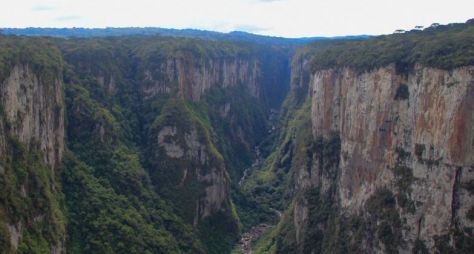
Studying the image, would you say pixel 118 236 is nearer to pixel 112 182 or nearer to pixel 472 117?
pixel 112 182

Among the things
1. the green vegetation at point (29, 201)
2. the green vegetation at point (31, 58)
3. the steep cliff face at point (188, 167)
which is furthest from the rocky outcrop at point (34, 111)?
the steep cliff face at point (188, 167)

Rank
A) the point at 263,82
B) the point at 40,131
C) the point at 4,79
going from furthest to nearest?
the point at 263,82 < the point at 40,131 < the point at 4,79

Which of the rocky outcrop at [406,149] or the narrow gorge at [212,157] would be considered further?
the narrow gorge at [212,157]

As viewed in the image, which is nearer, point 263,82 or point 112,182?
point 112,182

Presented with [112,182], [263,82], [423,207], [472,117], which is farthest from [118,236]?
[263,82]

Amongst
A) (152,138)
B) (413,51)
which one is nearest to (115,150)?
(152,138)

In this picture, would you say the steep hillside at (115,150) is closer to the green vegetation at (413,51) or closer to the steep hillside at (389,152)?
the steep hillside at (389,152)
